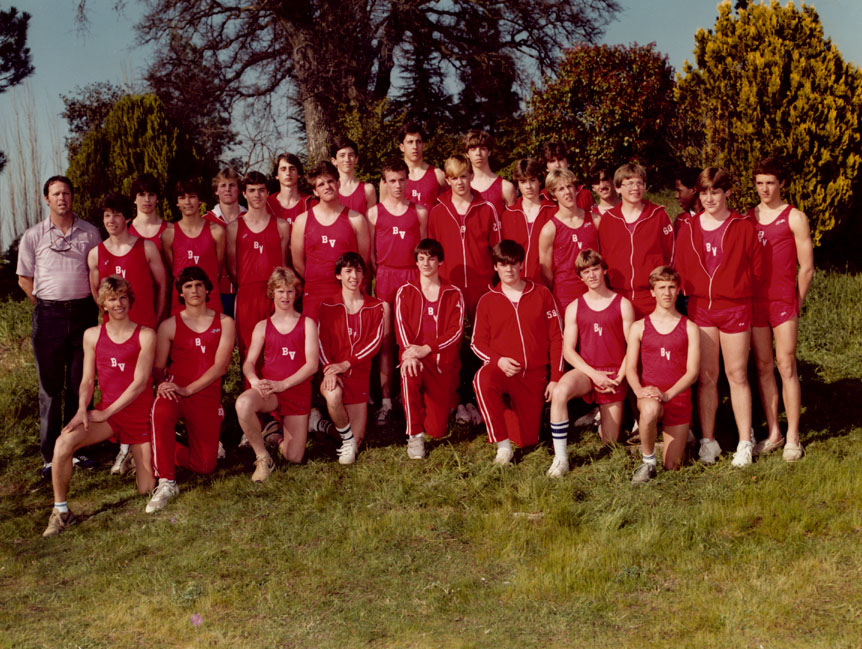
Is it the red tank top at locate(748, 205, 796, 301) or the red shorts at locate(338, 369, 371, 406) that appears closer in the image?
the red tank top at locate(748, 205, 796, 301)

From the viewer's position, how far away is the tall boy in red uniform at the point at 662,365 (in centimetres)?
608

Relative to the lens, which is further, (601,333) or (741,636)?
(601,333)

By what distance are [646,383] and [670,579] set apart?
1739 millimetres

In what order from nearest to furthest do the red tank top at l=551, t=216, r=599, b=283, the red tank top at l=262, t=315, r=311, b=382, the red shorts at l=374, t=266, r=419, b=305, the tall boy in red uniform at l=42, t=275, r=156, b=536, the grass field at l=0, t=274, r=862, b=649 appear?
the grass field at l=0, t=274, r=862, b=649 → the tall boy in red uniform at l=42, t=275, r=156, b=536 → the red tank top at l=262, t=315, r=311, b=382 → the red tank top at l=551, t=216, r=599, b=283 → the red shorts at l=374, t=266, r=419, b=305

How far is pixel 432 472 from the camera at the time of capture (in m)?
6.62

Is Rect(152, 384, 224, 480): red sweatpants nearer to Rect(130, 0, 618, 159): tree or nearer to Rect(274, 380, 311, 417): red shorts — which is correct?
Rect(274, 380, 311, 417): red shorts

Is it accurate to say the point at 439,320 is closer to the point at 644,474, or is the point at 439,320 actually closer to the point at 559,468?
the point at 559,468

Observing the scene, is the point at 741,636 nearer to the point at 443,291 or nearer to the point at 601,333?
the point at 601,333

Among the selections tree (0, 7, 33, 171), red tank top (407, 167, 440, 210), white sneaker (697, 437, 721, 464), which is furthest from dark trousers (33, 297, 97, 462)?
tree (0, 7, 33, 171)

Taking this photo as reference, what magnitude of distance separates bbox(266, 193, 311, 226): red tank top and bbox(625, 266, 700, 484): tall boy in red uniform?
3.13 m

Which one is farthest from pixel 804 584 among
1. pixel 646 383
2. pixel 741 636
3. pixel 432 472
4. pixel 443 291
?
pixel 443 291

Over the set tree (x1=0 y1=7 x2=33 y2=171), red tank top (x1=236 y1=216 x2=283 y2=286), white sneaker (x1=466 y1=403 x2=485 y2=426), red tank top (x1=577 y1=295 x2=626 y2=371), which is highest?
tree (x1=0 y1=7 x2=33 y2=171)

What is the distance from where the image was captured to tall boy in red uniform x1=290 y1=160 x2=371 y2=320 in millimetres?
7199

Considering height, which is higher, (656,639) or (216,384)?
(216,384)
